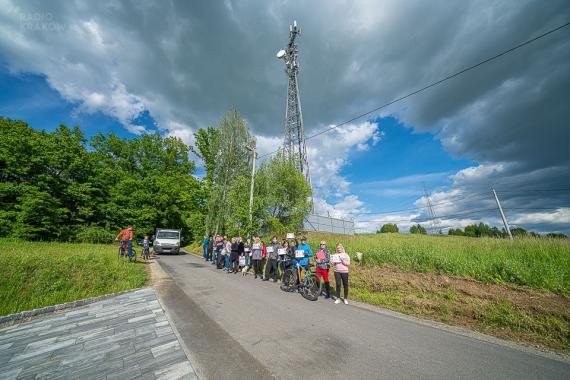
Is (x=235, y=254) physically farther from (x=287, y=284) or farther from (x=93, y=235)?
(x=93, y=235)

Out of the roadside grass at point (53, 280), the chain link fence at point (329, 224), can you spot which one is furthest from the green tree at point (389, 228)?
the roadside grass at point (53, 280)

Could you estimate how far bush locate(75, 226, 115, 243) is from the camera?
22.4 metres

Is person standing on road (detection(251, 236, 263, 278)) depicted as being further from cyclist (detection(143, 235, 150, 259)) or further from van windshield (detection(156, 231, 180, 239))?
van windshield (detection(156, 231, 180, 239))

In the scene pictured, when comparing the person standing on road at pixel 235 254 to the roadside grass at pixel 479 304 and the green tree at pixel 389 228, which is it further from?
the green tree at pixel 389 228

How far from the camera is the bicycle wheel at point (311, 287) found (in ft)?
22.4

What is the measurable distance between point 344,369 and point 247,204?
14.3 m

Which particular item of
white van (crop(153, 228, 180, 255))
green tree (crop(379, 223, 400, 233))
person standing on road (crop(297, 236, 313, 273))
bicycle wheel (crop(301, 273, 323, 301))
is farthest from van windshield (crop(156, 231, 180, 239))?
green tree (crop(379, 223, 400, 233))

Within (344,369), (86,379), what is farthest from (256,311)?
(86,379)

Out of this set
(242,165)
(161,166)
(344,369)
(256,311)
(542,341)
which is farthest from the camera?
(161,166)

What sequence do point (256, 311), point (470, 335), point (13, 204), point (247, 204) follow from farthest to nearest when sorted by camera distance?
point (13, 204), point (247, 204), point (256, 311), point (470, 335)

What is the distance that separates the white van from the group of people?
6796 millimetres

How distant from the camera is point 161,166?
31.5m

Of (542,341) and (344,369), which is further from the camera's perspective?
(542,341)

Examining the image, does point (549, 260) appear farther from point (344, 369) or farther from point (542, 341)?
point (344, 369)
